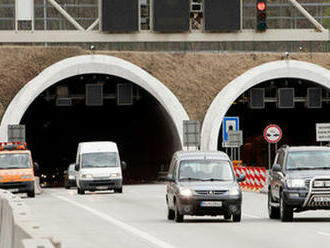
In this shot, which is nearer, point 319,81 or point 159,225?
point 159,225

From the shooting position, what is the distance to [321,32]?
62.8 m

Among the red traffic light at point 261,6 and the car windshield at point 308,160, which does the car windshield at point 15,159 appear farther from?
the car windshield at point 308,160

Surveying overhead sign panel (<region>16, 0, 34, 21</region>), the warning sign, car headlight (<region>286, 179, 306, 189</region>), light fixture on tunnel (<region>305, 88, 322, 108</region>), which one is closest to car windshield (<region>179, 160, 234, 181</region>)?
car headlight (<region>286, 179, 306, 189</region>)

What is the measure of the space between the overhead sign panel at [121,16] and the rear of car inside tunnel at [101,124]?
14.5ft

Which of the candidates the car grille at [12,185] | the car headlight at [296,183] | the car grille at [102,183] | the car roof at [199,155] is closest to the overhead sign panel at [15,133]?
the car grille at [102,183]

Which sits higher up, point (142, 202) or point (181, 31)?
point (181, 31)

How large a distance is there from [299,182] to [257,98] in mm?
40471

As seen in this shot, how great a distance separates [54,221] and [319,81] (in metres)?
39.3

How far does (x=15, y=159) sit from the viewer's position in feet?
143

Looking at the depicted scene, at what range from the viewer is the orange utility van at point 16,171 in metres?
42.6

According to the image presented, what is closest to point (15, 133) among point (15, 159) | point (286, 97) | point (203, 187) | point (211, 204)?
point (15, 159)

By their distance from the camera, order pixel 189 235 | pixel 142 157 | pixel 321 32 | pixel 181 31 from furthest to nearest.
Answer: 1. pixel 142 157
2. pixel 321 32
3. pixel 181 31
4. pixel 189 235

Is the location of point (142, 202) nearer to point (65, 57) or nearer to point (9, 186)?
point (9, 186)

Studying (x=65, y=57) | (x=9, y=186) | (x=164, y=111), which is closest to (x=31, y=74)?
(x=65, y=57)
